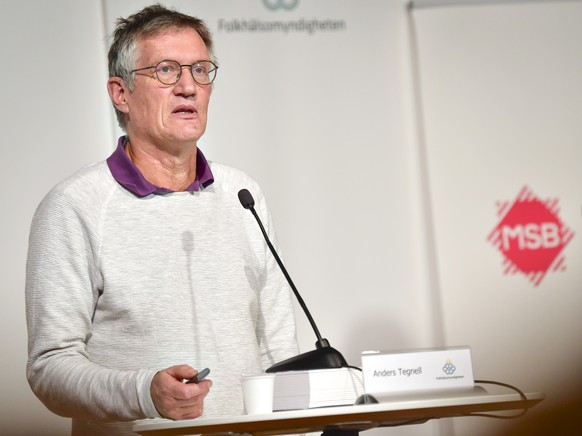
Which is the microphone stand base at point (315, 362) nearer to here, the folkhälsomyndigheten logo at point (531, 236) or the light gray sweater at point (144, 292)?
the light gray sweater at point (144, 292)

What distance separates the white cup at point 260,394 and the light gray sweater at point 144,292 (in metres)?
0.40

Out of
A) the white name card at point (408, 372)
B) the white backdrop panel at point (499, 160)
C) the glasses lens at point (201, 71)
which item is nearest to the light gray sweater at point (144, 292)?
the glasses lens at point (201, 71)

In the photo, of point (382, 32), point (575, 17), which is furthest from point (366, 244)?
point (575, 17)

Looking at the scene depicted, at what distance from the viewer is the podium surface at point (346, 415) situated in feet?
4.17

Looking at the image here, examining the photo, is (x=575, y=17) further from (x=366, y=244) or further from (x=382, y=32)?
(x=366, y=244)

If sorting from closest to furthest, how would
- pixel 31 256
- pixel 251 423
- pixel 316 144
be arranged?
pixel 251 423 < pixel 31 256 < pixel 316 144

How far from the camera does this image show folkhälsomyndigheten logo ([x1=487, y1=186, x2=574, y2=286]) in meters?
3.29

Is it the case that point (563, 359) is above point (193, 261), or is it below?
below

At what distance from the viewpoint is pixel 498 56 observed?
3355 millimetres

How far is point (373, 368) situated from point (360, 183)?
192 centimetres

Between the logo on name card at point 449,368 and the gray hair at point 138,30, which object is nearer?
the logo on name card at point 449,368

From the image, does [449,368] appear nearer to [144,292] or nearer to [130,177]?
[144,292]

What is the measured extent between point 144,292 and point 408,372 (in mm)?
807

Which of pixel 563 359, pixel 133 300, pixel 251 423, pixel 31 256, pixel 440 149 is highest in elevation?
pixel 440 149
